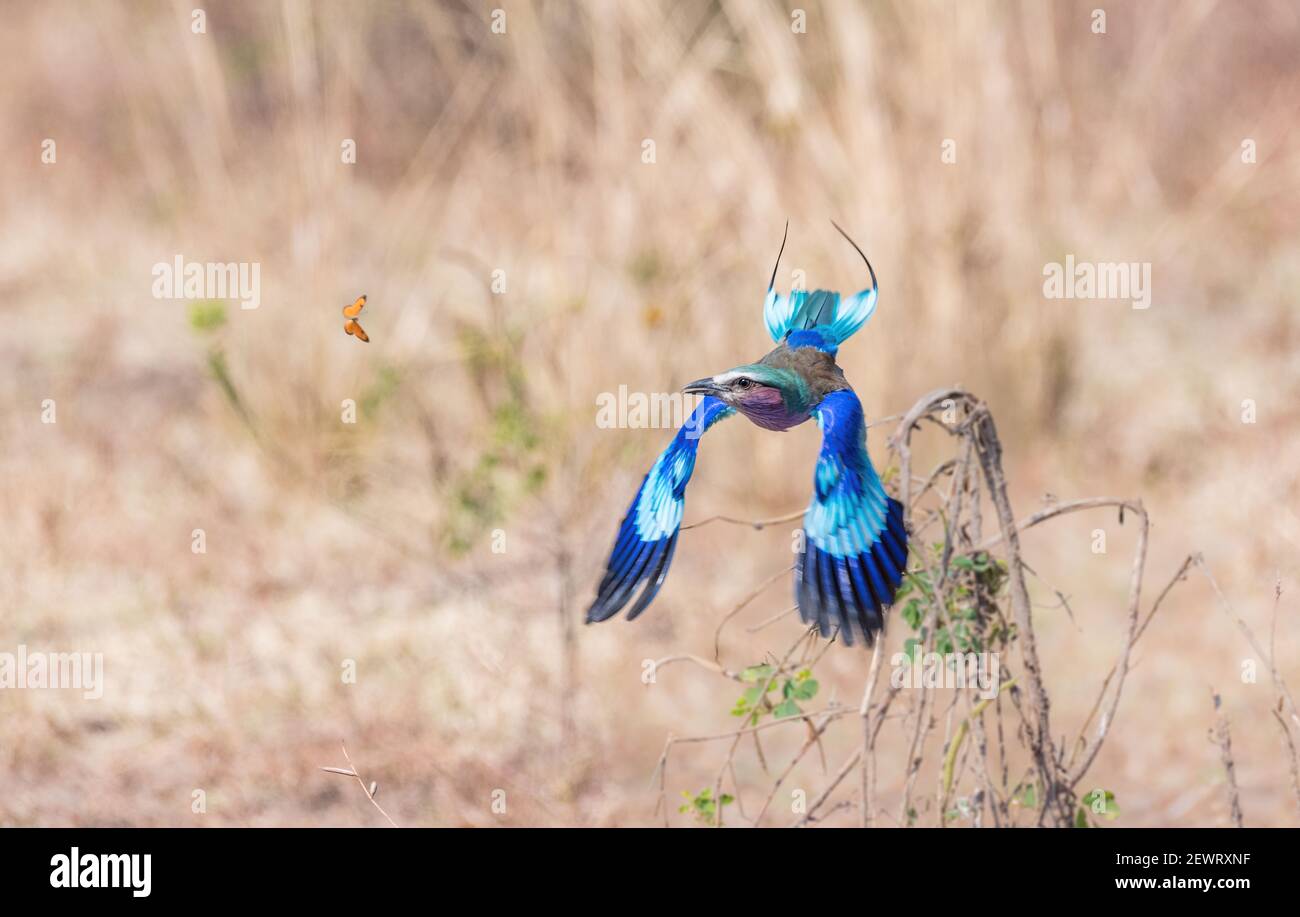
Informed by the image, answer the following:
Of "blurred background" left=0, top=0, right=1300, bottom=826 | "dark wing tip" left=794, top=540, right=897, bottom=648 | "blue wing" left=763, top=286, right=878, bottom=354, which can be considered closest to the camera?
"dark wing tip" left=794, top=540, right=897, bottom=648

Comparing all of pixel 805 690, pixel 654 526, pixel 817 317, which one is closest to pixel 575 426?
pixel 805 690

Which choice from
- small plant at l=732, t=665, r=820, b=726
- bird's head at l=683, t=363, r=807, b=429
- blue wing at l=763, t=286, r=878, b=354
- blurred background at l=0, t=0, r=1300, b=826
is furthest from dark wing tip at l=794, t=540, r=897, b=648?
blurred background at l=0, t=0, r=1300, b=826

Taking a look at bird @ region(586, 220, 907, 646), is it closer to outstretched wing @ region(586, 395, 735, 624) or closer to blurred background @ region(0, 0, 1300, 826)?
outstretched wing @ region(586, 395, 735, 624)

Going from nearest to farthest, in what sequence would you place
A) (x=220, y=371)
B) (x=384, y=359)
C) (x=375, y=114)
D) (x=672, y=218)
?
1. (x=220, y=371)
2. (x=672, y=218)
3. (x=384, y=359)
4. (x=375, y=114)

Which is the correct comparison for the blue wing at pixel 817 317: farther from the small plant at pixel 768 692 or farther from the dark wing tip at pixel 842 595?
the small plant at pixel 768 692

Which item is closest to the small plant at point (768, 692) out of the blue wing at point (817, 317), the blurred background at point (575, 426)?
the blue wing at point (817, 317)

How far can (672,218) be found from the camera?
15.6 feet

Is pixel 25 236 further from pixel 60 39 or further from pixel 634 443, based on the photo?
pixel 634 443

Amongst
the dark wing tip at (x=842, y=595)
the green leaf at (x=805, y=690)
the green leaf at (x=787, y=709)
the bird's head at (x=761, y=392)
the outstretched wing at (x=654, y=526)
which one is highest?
the bird's head at (x=761, y=392)

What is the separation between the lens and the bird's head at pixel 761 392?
4.14 ft

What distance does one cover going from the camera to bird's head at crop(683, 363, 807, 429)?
126cm

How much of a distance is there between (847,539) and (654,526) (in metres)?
0.20
